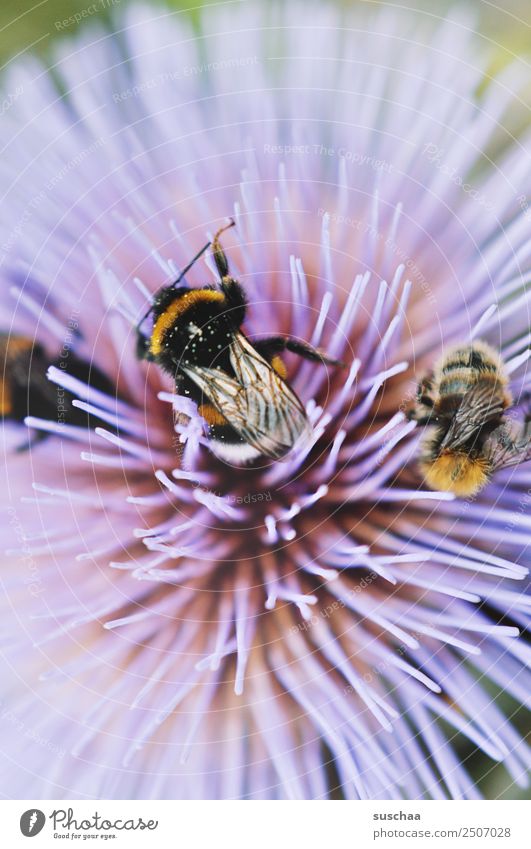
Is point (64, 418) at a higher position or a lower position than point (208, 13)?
lower

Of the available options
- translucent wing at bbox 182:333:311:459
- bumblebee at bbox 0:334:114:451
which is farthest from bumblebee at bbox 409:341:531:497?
bumblebee at bbox 0:334:114:451

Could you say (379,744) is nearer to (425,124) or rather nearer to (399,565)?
(399,565)

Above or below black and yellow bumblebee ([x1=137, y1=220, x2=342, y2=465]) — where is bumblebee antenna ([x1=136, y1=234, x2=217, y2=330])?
above

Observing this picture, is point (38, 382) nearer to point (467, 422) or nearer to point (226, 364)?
point (226, 364)
